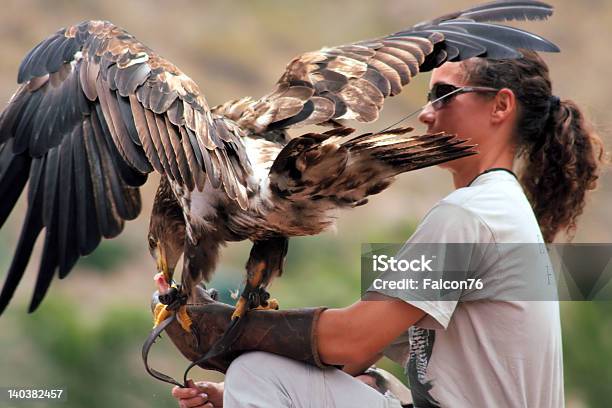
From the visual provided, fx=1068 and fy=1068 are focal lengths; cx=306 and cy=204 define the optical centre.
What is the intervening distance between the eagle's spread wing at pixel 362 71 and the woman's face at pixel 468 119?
0.45ft

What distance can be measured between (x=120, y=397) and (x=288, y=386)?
4.98 meters

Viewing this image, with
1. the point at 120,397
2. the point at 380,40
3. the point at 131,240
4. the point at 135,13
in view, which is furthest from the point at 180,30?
the point at 380,40

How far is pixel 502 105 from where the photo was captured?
9.11ft

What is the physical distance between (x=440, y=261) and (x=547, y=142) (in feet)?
2.27

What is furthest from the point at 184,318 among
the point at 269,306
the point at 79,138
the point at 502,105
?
the point at 502,105

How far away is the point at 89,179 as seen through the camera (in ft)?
9.51

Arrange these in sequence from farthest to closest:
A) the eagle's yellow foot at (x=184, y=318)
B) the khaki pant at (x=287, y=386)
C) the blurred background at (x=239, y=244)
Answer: the blurred background at (x=239, y=244) < the eagle's yellow foot at (x=184, y=318) < the khaki pant at (x=287, y=386)

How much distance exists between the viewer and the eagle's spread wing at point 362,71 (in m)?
2.92

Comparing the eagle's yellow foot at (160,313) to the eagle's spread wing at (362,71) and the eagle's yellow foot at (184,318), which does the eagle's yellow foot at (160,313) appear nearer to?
the eagle's yellow foot at (184,318)

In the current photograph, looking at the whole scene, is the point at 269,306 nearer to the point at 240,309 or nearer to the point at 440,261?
the point at 240,309

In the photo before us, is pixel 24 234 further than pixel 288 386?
Yes

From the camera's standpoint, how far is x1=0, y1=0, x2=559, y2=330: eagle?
2.59 metres

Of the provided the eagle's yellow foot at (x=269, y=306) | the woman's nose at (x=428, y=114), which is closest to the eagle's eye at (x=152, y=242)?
the eagle's yellow foot at (x=269, y=306)

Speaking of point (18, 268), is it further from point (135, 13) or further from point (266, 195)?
point (135, 13)
